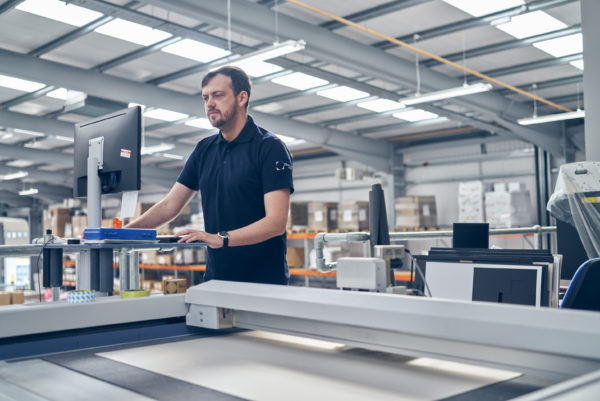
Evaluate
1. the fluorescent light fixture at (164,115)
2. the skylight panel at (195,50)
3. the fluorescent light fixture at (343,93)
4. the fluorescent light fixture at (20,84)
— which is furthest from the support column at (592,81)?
the fluorescent light fixture at (164,115)

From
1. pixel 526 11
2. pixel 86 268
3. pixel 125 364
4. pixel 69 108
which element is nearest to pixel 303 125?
pixel 69 108

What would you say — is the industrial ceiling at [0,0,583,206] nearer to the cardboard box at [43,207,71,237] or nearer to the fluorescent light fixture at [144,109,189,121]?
the fluorescent light fixture at [144,109,189,121]

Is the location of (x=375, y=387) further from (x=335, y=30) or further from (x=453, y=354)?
(x=335, y=30)

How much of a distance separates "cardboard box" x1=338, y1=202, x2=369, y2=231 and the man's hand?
8300mm

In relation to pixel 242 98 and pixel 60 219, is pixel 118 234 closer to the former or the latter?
pixel 242 98

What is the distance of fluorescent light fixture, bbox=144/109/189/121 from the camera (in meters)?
10.7

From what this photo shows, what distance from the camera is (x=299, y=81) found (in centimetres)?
892

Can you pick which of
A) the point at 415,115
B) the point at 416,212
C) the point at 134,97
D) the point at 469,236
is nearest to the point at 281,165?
the point at 469,236

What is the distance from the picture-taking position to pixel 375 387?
1.06 meters

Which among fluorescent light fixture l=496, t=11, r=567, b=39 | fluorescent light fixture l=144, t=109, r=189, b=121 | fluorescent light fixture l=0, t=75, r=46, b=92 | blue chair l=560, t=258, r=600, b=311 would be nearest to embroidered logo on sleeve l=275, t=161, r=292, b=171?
blue chair l=560, t=258, r=600, b=311

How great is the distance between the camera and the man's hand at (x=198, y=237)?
1831 mm

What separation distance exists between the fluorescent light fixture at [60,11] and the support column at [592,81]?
509 centimetres

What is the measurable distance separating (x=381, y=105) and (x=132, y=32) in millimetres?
5118

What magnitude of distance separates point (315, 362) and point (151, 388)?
363mm
